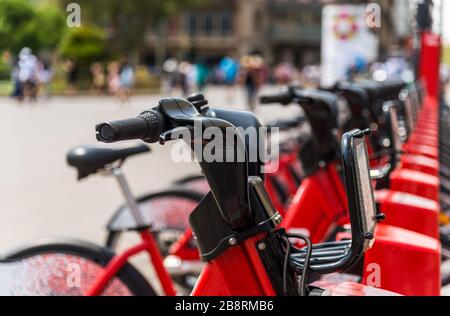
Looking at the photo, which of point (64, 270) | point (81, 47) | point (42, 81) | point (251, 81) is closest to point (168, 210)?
point (64, 270)

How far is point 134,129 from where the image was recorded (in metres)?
1.65

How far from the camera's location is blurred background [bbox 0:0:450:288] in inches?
320

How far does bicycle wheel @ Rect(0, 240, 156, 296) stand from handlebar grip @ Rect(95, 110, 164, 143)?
4.01ft

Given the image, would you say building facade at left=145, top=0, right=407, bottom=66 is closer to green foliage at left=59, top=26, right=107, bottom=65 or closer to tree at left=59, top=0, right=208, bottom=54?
tree at left=59, top=0, right=208, bottom=54

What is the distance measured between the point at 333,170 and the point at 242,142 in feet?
7.89

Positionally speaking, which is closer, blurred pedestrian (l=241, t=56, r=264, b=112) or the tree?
blurred pedestrian (l=241, t=56, r=264, b=112)

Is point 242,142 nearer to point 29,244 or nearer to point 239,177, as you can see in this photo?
point 239,177

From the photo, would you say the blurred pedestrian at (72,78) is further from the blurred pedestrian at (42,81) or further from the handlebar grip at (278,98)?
the handlebar grip at (278,98)

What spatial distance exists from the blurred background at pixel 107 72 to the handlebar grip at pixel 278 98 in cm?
67

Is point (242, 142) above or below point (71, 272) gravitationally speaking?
above

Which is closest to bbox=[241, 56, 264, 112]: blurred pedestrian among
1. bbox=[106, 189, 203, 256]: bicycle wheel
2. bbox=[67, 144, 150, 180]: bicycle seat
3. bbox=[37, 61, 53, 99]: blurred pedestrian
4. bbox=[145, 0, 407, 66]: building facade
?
bbox=[37, 61, 53, 99]: blurred pedestrian

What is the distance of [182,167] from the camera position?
11023 millimetres

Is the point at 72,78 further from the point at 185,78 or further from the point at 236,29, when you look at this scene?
the point at 236,29
